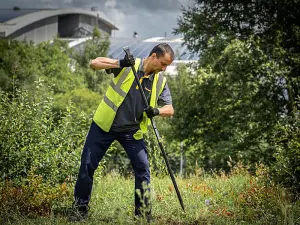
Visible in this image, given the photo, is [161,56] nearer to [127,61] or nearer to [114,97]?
[127,61]

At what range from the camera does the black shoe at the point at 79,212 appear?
5.65 metres

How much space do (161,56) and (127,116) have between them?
0.73 metres

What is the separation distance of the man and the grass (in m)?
0.36

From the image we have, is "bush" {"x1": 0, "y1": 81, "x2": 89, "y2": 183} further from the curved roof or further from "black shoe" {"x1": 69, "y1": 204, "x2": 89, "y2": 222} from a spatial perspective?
the curved roof

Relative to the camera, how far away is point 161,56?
555 cm

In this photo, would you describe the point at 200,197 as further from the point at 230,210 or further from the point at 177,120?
the point at 177,120

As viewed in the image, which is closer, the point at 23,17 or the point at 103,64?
the point at 103,64

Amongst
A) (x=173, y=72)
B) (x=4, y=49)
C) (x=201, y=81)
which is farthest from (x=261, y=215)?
(x=173, y=72)

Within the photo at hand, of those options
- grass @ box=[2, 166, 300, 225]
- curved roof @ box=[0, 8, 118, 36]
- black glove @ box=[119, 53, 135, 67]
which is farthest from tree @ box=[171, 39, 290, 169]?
curved roof @ box=[0, 8, 118, 36]

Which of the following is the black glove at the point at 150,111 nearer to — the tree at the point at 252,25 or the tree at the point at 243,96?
the tree at the point at 243,96

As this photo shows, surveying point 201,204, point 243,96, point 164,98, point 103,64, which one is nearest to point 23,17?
point 243,96

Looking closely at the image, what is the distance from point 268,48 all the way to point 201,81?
2773 millimetres

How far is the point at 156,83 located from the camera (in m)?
5.86

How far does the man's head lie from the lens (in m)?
5.54
